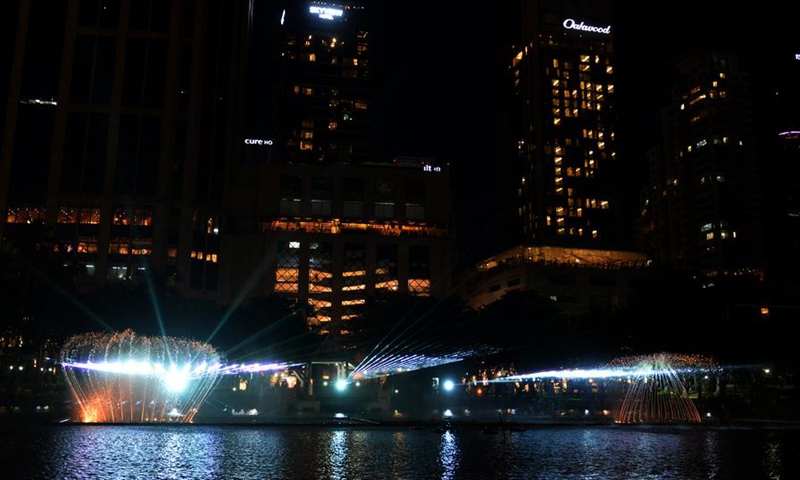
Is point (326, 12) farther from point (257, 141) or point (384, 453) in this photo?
point (384, 453)

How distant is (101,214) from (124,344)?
67.5m

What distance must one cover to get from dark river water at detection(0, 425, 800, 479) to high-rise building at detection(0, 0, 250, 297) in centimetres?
8183

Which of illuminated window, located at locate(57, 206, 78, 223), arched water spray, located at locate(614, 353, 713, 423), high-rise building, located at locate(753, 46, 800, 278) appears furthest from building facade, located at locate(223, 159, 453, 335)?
high-rise building, located at locate(753, 46, 800, 278)

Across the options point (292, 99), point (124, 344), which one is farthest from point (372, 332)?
point (292, 99)

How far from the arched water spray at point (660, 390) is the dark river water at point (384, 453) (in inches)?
539

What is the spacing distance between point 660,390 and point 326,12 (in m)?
160

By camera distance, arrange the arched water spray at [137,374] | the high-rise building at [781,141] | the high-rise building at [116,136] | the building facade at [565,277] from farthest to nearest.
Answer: the high-rise building at [781,141]
the building facade at [565,277]
the high-rise building at [116,136]
the arched water spray at [137,374]

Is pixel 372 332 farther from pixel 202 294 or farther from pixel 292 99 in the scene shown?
pixel 292 99

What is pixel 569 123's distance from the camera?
575 feet

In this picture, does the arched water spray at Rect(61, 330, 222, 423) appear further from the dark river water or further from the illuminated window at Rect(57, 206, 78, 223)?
Answer: the illuminated window at Rect(57, 206, 78, 223)

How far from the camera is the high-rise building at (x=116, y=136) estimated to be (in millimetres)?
108562

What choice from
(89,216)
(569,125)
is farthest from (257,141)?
(569,125)

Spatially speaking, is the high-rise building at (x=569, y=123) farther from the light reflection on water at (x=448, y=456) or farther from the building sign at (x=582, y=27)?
the light reflection on water at (x=448, y=456)

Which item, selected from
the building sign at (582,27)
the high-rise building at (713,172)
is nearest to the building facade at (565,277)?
the high-rise building at (713,172)
